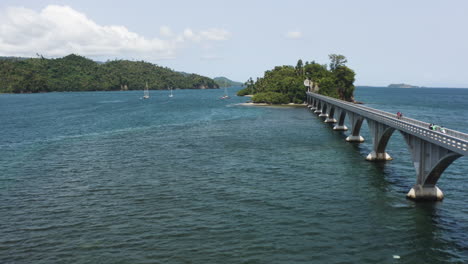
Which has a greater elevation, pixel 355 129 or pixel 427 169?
pixel 355 129

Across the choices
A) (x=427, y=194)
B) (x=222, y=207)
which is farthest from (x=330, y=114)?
(x=222, y=207)

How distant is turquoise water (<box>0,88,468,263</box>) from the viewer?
2762 centimetres

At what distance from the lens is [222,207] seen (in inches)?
1459

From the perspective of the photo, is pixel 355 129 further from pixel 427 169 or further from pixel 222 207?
pixel 222 207

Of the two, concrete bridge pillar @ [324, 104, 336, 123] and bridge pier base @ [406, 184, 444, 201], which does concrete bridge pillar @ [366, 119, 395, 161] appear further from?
concrete bridge pillar @ [324, 104, 336, 123]

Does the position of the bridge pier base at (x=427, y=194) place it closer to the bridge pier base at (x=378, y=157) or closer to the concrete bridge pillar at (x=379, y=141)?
the concrete bridge pillar at (x=379, y=141)

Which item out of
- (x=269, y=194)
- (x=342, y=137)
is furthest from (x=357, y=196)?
(x=342, y=137)

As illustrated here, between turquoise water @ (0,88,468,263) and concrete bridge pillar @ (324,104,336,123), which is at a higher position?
concrete bridge pillar @ (324,104,336,123)

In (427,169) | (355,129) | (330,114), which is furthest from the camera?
(330,114)

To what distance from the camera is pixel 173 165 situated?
55812mm

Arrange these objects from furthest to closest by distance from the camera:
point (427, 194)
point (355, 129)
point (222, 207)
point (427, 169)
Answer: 1. point (355, 129)
2. point (427, 194)
3. point (222, 207)
4. point (427, 169)

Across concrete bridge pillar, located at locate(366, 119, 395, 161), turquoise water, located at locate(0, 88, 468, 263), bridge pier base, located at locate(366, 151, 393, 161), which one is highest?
concrete bridge pillar, located at locate(366, 119, 395, 161)

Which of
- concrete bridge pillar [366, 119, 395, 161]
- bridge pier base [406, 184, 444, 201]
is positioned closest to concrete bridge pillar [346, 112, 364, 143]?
concrete bridge pillar [366, 119, 395, 161]

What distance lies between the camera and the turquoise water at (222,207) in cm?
2762
